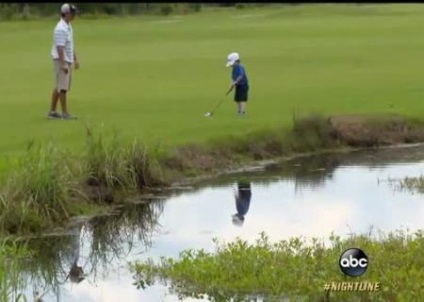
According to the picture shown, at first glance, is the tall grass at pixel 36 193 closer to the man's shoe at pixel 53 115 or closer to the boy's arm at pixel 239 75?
the man's shoe at pixel 53 115

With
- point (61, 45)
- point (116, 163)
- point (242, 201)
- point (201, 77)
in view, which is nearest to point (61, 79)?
point (61, 45)

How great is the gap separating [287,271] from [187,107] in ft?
38.1

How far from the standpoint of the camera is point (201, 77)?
92.2ft

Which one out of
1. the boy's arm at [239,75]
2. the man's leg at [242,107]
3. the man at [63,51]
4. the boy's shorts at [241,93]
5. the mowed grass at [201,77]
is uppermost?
the man at [63,51]

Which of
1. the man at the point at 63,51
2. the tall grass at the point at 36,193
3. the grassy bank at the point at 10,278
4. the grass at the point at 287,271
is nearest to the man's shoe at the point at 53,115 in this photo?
the man at the point at 63,51

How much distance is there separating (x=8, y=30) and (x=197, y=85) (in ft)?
95.8

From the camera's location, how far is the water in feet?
40.5

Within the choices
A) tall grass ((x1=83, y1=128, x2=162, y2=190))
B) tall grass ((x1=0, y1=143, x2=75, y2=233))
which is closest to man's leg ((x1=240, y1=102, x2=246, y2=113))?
tall grass ((x1=83, y1=128, x2=162, y2=190))

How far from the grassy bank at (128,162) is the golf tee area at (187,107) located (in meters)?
0.02

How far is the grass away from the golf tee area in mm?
2992

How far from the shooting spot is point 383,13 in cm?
6019

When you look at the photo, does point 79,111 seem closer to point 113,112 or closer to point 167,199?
point 113,112

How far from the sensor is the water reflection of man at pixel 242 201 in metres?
15.1

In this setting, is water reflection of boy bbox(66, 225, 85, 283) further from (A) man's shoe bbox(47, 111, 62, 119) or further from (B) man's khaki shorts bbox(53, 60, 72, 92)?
(A) man's shoe bbox(47, 111, 62, 119)
